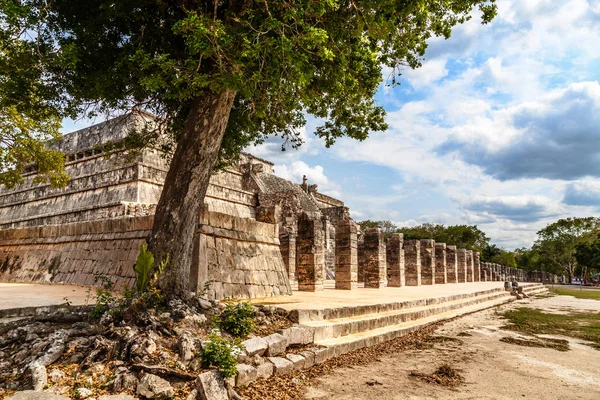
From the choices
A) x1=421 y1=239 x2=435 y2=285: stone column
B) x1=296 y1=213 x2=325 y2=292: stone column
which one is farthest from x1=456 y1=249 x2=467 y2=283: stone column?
x1=296 y1=213 x2=325 y2=292: stone column

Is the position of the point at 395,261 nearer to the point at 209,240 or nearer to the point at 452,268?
the point at 452,268

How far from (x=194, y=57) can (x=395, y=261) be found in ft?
43.3

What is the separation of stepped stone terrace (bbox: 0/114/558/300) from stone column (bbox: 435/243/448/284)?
56 millimetres

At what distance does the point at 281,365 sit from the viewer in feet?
13.9

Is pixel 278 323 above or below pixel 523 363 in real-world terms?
above

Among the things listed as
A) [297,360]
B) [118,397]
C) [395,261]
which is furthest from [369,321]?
[395,261]

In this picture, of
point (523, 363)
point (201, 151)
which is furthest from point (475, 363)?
point (201, 151)

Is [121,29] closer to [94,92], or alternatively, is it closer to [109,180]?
[94,92]

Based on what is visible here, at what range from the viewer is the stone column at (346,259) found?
1325 cm

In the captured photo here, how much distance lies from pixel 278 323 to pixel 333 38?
4.26 metres

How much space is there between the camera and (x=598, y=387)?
4.03 metres

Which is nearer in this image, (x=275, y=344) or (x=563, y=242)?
(x=275, y=344)

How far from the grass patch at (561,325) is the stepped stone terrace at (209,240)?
5206 millimetres

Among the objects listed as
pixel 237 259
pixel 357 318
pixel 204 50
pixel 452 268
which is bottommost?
pixel 357 318
